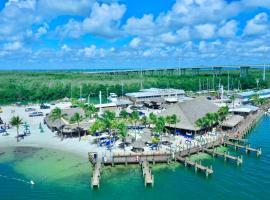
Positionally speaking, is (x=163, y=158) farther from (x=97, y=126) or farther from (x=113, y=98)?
(x=113, y=98)

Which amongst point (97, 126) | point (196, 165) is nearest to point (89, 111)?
point (97, 126)

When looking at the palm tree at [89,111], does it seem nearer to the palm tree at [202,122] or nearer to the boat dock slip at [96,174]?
the palm tree at [202,122]

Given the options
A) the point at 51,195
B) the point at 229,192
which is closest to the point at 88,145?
the point at 51,195

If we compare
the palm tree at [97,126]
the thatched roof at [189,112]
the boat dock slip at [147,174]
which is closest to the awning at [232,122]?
the thatched roof at [189,112]

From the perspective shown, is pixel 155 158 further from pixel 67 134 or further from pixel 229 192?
pixel 67 134

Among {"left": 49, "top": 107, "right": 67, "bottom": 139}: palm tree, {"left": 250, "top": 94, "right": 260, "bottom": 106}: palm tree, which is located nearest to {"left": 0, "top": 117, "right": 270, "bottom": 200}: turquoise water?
{"left": 49, "top": 107, "right": 67, "bottom": 139}: palm tree

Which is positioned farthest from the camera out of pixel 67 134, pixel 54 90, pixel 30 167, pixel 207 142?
pixel 54 90
